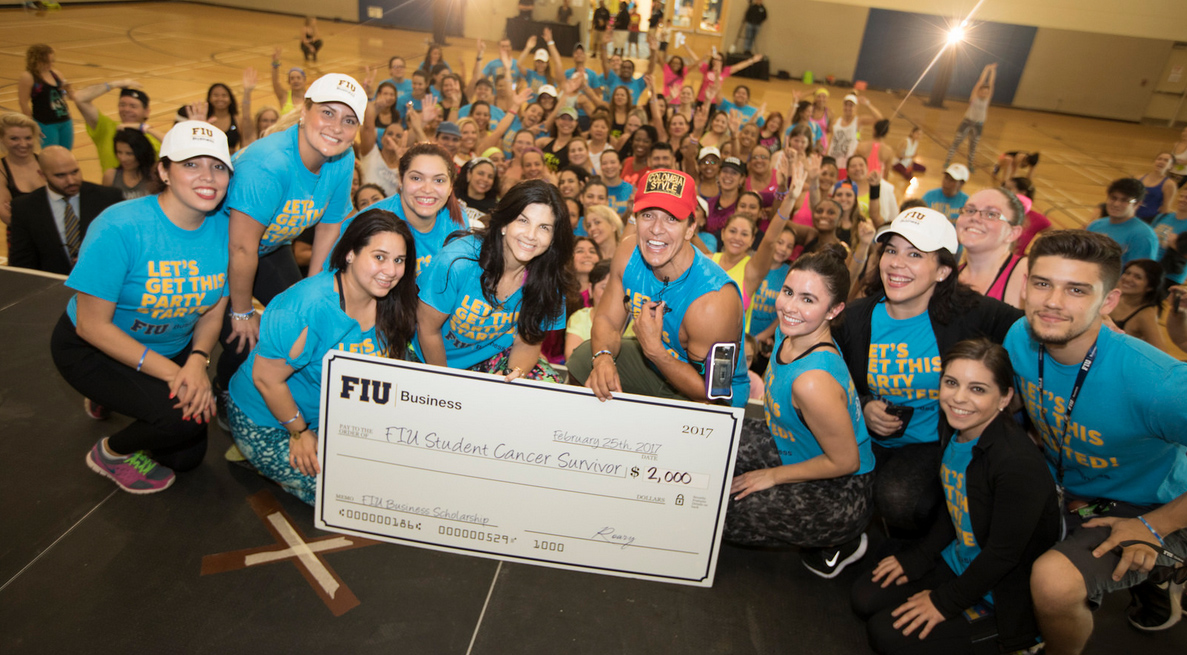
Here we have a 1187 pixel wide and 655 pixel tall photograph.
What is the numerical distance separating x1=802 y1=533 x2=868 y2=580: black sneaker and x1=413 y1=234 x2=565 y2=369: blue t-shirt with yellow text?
5.40 ft

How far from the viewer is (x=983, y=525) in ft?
8.42

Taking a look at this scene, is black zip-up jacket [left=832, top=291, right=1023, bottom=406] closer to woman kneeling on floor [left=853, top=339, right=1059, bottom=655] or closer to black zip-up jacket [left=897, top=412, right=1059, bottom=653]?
woman kneeling on floor [left=853, top=339, right=1059, bottom=655]

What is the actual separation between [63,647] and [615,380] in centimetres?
220

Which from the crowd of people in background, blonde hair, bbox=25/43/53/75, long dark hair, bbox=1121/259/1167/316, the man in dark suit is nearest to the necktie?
the man in dark suit

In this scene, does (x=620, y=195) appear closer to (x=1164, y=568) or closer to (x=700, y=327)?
(x=700, y=327)

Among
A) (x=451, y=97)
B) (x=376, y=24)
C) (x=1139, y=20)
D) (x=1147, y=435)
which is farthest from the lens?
(x=376, y=24)

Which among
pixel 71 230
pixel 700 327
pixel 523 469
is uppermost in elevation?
pixel 700 327

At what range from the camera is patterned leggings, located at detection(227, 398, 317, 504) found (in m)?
2.99

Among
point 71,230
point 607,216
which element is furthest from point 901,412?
point 71,230

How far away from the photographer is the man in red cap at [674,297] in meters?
2.88

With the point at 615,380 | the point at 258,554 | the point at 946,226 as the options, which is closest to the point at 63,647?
the point at 258,554

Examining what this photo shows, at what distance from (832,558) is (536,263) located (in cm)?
197

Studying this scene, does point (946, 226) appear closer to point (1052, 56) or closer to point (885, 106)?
point (885, 106)

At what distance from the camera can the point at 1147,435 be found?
2.51 m
